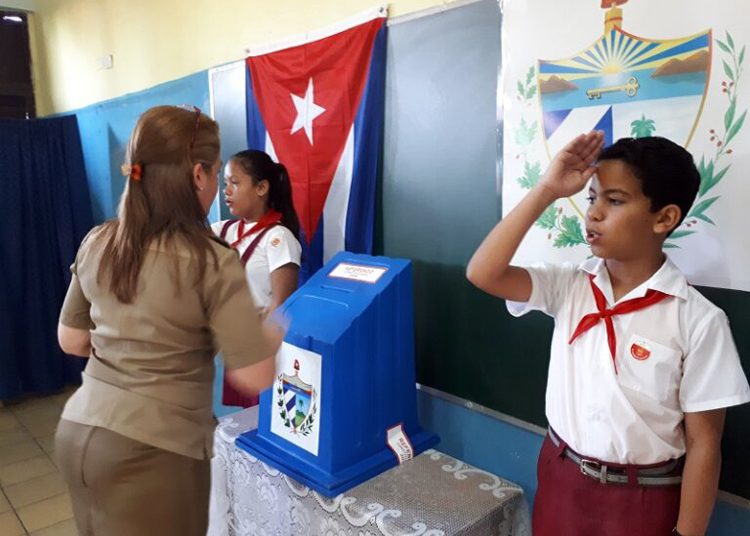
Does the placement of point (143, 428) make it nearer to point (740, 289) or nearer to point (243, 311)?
point (243, 311)

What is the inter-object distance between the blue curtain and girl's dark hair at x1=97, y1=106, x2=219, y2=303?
3499 mm

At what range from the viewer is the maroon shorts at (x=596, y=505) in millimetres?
1116

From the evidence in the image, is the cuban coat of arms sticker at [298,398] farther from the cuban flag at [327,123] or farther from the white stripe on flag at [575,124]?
the white stripe on flag at [575,124]

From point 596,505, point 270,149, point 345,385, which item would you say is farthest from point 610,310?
point 270,149

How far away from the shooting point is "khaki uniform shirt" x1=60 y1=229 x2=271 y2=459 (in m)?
1.12

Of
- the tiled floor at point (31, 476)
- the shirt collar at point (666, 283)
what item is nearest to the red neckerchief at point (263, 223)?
the shirt collar at point (666, 283)

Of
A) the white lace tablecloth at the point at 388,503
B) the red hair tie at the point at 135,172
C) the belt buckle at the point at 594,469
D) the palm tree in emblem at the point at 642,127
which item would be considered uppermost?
the palm tree in emblem at the point at 642,127

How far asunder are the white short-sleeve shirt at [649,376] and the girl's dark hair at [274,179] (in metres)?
1.28

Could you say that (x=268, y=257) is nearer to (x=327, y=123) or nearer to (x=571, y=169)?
→ (x=327, y=123)

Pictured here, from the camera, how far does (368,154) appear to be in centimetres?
203

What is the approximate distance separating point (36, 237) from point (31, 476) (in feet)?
5.88

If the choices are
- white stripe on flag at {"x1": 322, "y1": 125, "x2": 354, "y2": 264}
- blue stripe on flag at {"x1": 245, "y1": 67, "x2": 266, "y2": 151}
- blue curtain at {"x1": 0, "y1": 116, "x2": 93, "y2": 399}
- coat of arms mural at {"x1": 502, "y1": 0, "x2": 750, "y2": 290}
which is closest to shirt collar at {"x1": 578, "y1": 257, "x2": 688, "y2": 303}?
coat of arms mural at {"x1": 502, "y1": 0, "x2": 750, "y2": 290}

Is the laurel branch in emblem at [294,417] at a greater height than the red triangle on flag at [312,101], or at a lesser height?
lesser

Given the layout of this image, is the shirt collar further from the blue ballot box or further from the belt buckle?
the blue ballot box
